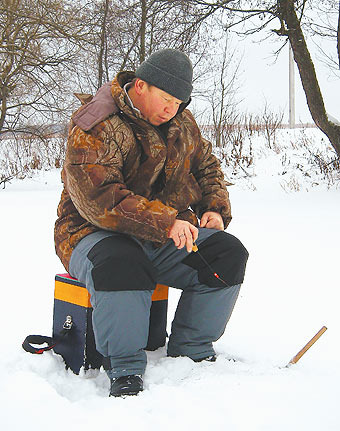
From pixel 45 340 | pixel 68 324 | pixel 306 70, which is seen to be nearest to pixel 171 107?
pixel 68 324

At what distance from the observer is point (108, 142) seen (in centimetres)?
178

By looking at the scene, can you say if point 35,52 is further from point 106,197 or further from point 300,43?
point 106,197

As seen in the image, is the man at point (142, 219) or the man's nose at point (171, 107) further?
the man's nose at point (171, 107)

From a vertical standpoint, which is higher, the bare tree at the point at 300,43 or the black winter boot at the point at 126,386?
the bare tree at the point at 300,43

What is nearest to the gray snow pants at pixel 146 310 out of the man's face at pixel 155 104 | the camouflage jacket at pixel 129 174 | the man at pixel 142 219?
the man at pixel 142 219

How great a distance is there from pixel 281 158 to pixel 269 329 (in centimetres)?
792

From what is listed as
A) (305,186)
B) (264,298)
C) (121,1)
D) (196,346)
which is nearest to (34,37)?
(121,1)

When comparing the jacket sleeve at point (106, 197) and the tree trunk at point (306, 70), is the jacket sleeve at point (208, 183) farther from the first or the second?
the tree trunk at point (306, 70)

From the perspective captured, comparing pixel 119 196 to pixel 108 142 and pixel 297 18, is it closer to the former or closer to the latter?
pixel 108 142

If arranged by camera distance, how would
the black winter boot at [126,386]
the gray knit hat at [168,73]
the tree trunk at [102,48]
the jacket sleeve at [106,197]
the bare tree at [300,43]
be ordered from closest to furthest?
1. the black winter boot at [126,386]
2. the jacket sleeve at [106,197]
3. the gray knit hat at [168,73]
4. the bare tree at [300,43]
5. the tree trunk at [102,48]

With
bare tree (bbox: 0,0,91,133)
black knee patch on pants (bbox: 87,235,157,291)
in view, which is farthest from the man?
bare tree (bbox: 0,0,91,133)

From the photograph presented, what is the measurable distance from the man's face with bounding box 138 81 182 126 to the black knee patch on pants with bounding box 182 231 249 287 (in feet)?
1.53

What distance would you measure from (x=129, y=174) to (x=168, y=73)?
0.37 meters

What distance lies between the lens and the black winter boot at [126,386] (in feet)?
5.18
